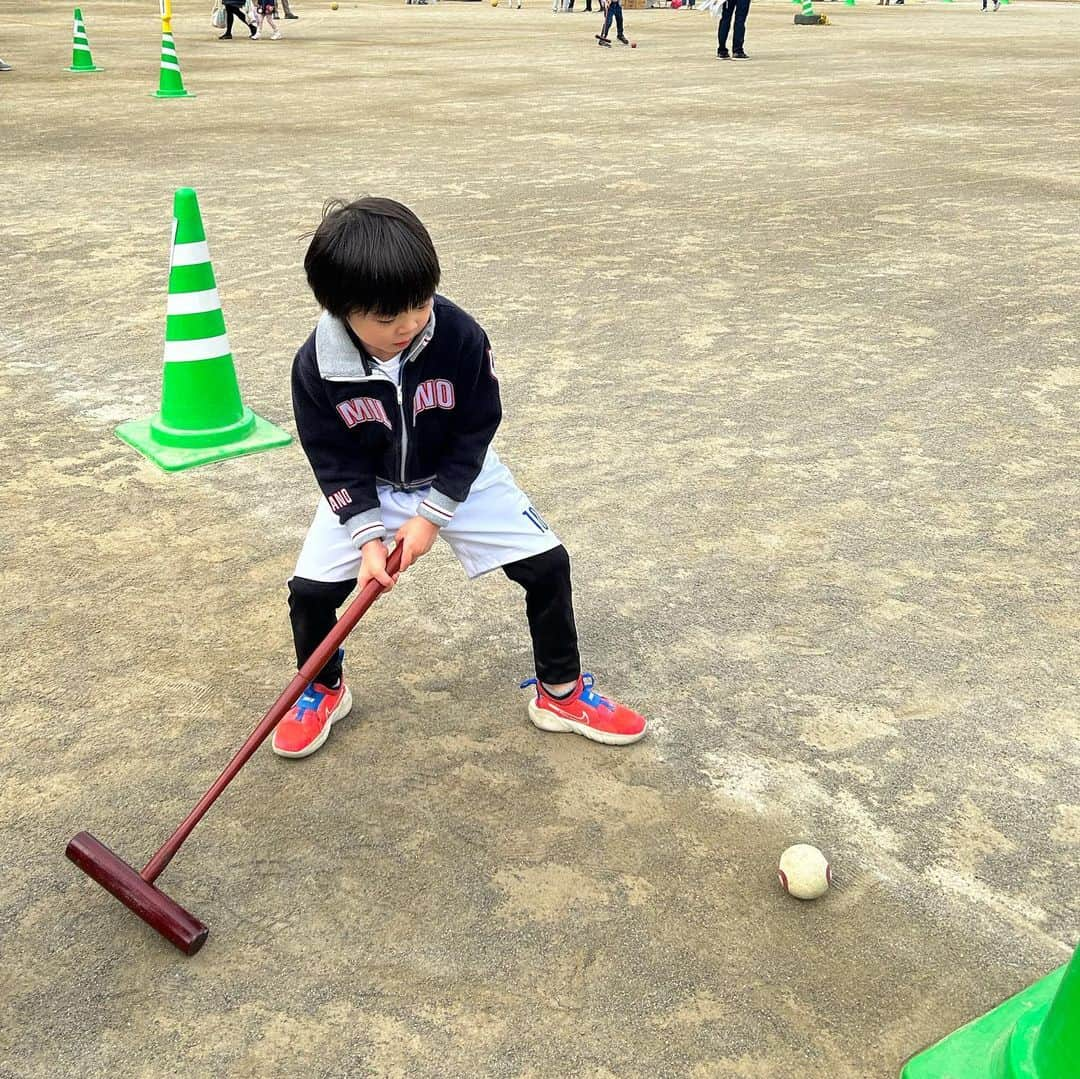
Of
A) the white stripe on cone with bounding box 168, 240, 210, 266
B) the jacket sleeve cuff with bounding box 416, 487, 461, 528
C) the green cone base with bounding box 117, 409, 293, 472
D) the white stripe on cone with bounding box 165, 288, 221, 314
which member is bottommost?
the green cone base with bounding box 117, 409, 293, 472

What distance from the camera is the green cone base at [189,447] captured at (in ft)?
11.6

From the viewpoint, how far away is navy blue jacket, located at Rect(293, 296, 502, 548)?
2059 millimetres

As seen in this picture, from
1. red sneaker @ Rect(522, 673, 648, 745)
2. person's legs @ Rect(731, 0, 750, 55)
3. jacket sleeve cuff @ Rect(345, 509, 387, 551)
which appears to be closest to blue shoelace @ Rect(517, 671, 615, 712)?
red sneaker @ Rect(522, 673, 648, 745)

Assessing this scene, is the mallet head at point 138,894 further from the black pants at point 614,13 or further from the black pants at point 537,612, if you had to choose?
the black pants at point 614,13

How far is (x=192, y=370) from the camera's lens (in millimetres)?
3605

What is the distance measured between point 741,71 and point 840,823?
1379cm

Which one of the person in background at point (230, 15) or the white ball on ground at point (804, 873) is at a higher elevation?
the person in background at point (230, 15)

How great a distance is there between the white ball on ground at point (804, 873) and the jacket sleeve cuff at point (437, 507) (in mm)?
870

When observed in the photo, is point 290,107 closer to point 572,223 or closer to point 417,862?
point 572,223

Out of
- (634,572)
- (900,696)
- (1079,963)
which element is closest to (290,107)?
(634,572)

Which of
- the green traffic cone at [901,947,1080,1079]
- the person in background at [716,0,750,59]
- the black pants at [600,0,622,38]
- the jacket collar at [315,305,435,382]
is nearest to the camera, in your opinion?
the green traffic cone at [901,947,1080,1079]

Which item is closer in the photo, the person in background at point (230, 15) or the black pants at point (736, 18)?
the black pants at point (736, 18)

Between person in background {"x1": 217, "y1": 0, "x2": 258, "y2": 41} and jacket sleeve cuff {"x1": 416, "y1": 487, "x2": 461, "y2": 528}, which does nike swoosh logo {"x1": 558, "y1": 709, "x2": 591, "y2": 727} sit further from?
person in background {"x1": 217, "y1": 0, "x2": 258, "y2": 41}

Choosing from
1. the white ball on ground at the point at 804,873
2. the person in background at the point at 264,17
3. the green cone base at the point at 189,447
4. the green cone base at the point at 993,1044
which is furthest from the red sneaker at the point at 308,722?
the person in background at the point at 264,17
